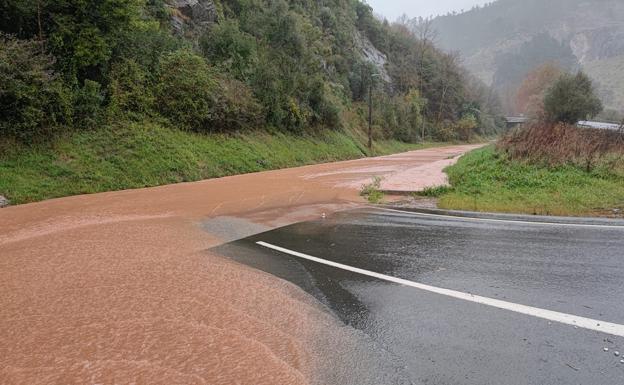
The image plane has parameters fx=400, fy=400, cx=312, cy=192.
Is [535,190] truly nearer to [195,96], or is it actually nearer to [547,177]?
[547,177]

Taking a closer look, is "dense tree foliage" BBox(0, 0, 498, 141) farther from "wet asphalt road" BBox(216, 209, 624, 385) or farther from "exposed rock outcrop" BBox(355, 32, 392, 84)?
"wet asphalt road" BBox(216, 209, 624, 385)

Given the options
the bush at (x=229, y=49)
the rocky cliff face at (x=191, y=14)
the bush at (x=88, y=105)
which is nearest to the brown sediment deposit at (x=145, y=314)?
the bush at (x=88, y=105)

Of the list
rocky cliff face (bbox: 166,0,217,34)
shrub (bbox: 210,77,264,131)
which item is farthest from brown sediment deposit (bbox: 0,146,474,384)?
rocky cliff face (bbox: 166,0,217,34)

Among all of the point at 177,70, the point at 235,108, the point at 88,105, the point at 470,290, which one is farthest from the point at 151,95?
the point at 470,290

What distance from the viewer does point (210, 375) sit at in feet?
9.19

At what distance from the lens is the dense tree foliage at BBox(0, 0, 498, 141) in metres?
14.3

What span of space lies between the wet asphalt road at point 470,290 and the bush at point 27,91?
11119 millimetres

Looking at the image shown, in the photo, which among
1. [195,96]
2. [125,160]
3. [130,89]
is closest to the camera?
[125,160]

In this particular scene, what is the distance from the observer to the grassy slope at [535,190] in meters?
9.59

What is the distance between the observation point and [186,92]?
67.8 ft

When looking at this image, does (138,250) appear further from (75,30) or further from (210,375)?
(75,30)

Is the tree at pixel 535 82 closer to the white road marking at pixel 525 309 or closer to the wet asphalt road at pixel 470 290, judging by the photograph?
the wet asphalt road at pixel 470 290

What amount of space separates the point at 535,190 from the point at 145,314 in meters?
10.8

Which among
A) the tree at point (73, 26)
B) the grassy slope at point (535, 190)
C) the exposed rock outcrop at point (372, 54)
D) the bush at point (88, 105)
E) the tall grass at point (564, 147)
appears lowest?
the grassy slope at point (535, 190)
